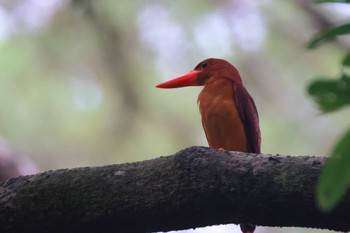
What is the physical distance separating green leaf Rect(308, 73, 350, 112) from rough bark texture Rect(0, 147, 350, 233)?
101 cm

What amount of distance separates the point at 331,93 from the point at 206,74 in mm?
3368

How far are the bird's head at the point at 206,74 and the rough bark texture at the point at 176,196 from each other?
2.10 m

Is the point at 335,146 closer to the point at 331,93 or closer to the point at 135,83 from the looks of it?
the point at 331,93

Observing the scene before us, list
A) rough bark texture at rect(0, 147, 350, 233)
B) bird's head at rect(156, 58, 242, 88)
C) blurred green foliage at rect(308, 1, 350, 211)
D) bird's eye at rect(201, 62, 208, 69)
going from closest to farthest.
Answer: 1. blurred green foliage at rect(308, 1, 350, 211)
2. rough bark texture at rect(0, 147, 350, 233)
3. bird's head at rect(156, 58, 242, 88)
4. bird's eye at rect(201, 62, 208, 69)

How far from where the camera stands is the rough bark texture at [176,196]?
214 cm

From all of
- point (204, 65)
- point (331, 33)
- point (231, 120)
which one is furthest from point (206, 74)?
point (331, 33)

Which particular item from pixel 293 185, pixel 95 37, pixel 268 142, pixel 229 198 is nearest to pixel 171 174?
pixel 229 198

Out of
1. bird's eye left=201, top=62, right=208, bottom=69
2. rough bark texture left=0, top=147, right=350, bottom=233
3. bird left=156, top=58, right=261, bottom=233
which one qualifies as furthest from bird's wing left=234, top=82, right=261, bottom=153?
rough bark texture left=0, top=147, right=350, bottom=233

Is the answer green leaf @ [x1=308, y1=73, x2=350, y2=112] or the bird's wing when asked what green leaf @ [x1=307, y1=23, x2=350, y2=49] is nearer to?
green leaf @ [x1=308, y1=73, x2=350, y2=112]

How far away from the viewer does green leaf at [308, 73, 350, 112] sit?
1.10 metres

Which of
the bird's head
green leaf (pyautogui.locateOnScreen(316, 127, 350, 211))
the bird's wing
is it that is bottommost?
green leaf (pyautogui.locateOnScreen(316, 127, 350, 211))

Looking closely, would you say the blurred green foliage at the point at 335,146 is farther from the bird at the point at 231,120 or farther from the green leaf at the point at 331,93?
the bird at the point at 231,120

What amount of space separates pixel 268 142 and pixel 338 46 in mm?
1293

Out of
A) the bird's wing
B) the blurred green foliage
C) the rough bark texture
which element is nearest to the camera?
the blurred green foliage
